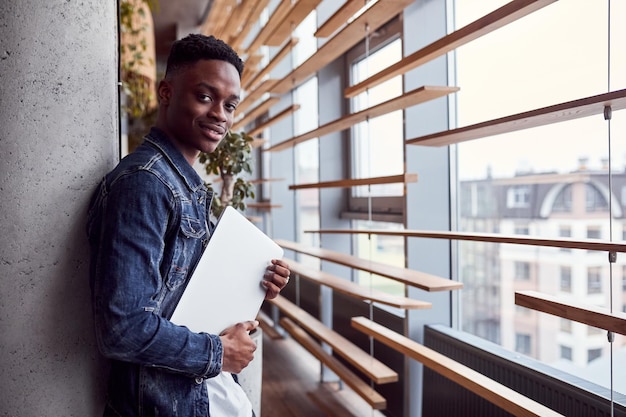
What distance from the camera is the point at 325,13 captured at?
349cm

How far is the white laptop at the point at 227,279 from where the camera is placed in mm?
1094

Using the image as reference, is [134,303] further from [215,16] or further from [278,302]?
[215,16]

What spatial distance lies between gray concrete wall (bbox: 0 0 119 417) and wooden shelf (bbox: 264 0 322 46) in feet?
5.05

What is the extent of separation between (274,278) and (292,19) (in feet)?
6.16

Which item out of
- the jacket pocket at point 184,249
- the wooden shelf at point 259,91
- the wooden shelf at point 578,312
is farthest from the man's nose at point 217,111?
the wooden shelf at point 259,91

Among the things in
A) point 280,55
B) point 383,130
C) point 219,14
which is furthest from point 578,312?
point 219,14

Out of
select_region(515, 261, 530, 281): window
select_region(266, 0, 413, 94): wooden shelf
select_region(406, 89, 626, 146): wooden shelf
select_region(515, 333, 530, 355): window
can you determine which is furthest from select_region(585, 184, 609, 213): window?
select_region(266, 0, 413, 94): wooden shelf

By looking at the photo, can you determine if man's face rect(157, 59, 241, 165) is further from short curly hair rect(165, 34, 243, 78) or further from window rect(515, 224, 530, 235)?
window rect(515, 224, 530, 235)

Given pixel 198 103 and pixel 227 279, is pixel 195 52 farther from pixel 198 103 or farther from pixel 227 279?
pixel 227 279

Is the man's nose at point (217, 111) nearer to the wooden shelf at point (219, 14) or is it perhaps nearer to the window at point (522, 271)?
the window at point (522, 271)

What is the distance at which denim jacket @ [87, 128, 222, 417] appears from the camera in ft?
2.97

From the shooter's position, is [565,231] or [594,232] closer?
[594,232]

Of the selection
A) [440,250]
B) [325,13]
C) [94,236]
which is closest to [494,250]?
[440,250]

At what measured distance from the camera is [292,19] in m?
2.74
